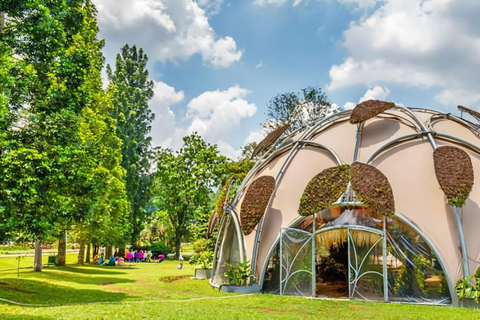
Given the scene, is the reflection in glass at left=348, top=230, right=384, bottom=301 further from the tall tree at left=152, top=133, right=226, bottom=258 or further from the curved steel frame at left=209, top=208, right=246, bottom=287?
the tall tree at left=152, top=133, right=226, bottom=258

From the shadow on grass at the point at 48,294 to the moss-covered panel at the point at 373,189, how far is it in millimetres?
9821

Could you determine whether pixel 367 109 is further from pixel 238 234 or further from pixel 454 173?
pixel 238 234

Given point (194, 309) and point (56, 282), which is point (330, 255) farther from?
point (56, 282)

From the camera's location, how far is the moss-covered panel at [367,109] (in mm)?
16797

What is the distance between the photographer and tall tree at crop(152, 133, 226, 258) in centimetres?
3944

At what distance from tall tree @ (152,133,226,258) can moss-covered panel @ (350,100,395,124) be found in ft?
70.9

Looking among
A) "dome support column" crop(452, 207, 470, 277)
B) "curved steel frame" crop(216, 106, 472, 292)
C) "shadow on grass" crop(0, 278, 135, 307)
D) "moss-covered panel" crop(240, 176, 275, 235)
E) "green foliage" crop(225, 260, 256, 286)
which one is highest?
"curved steel frame" crop(216, 106, 472, 292)

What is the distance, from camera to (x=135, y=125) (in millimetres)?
49906

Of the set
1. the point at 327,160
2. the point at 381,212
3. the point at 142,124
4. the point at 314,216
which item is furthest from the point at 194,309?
the point at 142,124

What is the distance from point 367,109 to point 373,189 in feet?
14.2

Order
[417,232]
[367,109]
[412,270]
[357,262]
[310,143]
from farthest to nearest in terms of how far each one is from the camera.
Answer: [310,143] < [367,109] < [357,262] < [417,232] < [412,270]

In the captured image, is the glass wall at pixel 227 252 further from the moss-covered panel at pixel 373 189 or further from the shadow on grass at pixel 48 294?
the moss-covered panel at pixel 373 189

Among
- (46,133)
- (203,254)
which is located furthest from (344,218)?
(46,133)

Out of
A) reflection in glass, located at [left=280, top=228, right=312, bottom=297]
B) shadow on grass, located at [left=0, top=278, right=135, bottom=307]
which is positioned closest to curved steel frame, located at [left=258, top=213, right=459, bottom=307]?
reflection in glass, located at [left=280, top=228, right=312, bottom=297]
